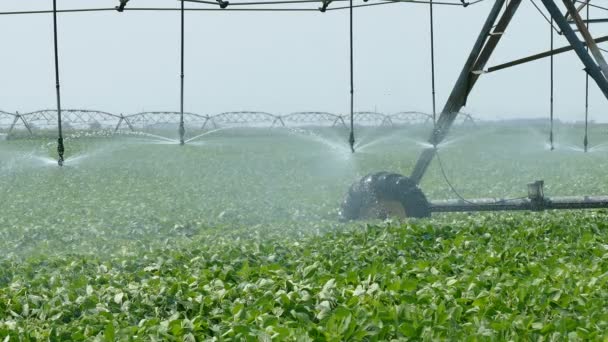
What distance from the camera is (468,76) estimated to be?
598 inches

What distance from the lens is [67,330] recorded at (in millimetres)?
7266

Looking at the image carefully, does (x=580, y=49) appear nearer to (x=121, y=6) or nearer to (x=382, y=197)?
(x=382, y=197)

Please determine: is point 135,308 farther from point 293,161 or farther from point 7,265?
point 293,161

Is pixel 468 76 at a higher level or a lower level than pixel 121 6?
lower

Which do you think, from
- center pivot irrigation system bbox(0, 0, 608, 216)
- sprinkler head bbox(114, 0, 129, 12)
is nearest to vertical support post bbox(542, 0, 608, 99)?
center pivot irrigation system bbox(0, 0, 608, 216)

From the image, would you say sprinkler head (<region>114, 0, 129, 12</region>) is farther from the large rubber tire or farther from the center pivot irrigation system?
the large rubber tire

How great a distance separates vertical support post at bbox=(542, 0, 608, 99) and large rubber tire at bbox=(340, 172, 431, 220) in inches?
130

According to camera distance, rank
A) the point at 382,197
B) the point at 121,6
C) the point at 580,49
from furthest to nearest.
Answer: the point at 382,197 < the point at 580,49 < the point at 121,6

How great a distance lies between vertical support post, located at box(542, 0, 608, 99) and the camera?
44.8ft

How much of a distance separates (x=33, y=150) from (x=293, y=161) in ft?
43.0

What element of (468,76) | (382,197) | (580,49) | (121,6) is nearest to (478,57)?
(468,76)

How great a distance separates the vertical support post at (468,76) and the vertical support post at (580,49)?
2.51 ft

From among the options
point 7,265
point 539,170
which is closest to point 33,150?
point 539,170

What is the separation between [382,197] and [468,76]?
2.34 meters
